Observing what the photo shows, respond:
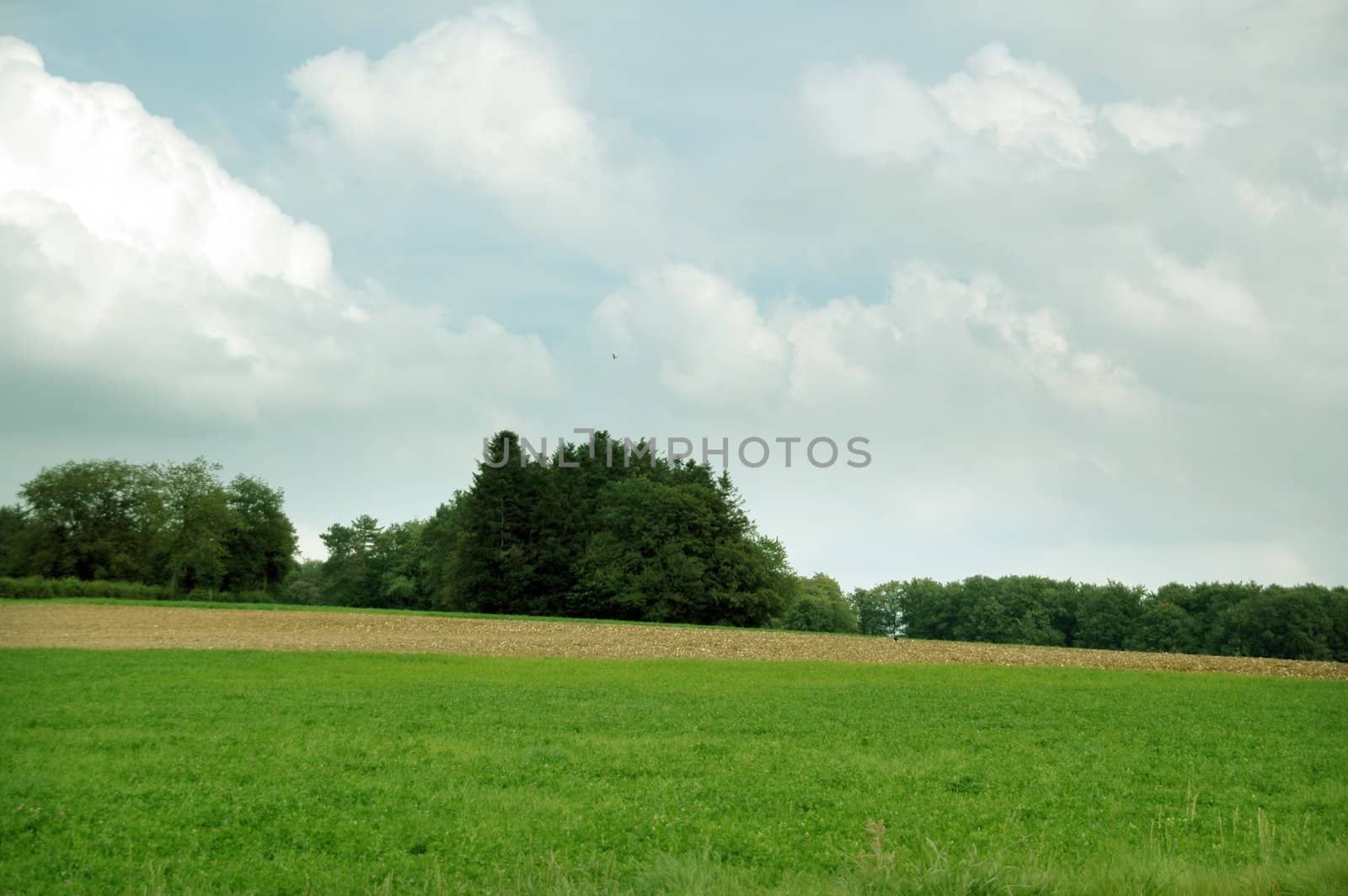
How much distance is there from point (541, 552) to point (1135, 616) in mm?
69768

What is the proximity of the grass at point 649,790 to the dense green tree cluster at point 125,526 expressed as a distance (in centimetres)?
5719

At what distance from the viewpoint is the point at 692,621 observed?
→ 72812mm

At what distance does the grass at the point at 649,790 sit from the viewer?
9.28m

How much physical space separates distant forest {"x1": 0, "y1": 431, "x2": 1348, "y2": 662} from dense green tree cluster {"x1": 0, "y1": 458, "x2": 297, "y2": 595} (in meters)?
0.13

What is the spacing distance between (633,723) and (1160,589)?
103059mm


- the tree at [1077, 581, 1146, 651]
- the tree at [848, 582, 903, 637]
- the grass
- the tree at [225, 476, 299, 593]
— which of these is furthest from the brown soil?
the tree at [848, 582, 903, 637]

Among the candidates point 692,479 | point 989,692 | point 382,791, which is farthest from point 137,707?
point 692,479

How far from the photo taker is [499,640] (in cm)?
4669

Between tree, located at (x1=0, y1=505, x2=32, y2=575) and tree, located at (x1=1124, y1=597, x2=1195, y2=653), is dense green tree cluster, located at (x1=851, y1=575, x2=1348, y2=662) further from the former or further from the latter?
tree, located at (x1=0, y1=505, x2=32, y2=575)

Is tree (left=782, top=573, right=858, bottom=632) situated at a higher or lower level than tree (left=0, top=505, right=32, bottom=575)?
lower

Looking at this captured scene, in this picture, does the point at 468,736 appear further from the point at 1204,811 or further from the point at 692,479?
the point at 692,479

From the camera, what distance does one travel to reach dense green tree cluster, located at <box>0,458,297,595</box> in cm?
7950

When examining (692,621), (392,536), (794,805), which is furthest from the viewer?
(392,536)

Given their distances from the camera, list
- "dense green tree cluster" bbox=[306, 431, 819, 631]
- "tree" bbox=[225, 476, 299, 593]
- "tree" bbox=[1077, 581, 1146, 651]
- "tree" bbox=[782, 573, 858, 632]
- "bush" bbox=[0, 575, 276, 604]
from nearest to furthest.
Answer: "bush" bbox=[0, 575, 276, 604], "dense green tree cluster" bbox=[306, 431, 819, 631], "tree" bbox=[225, 476, 299, 593], "tree" bbox=[1077, 581, 1146, 651], "tree" bbox=[782, 573, 858, 632]
